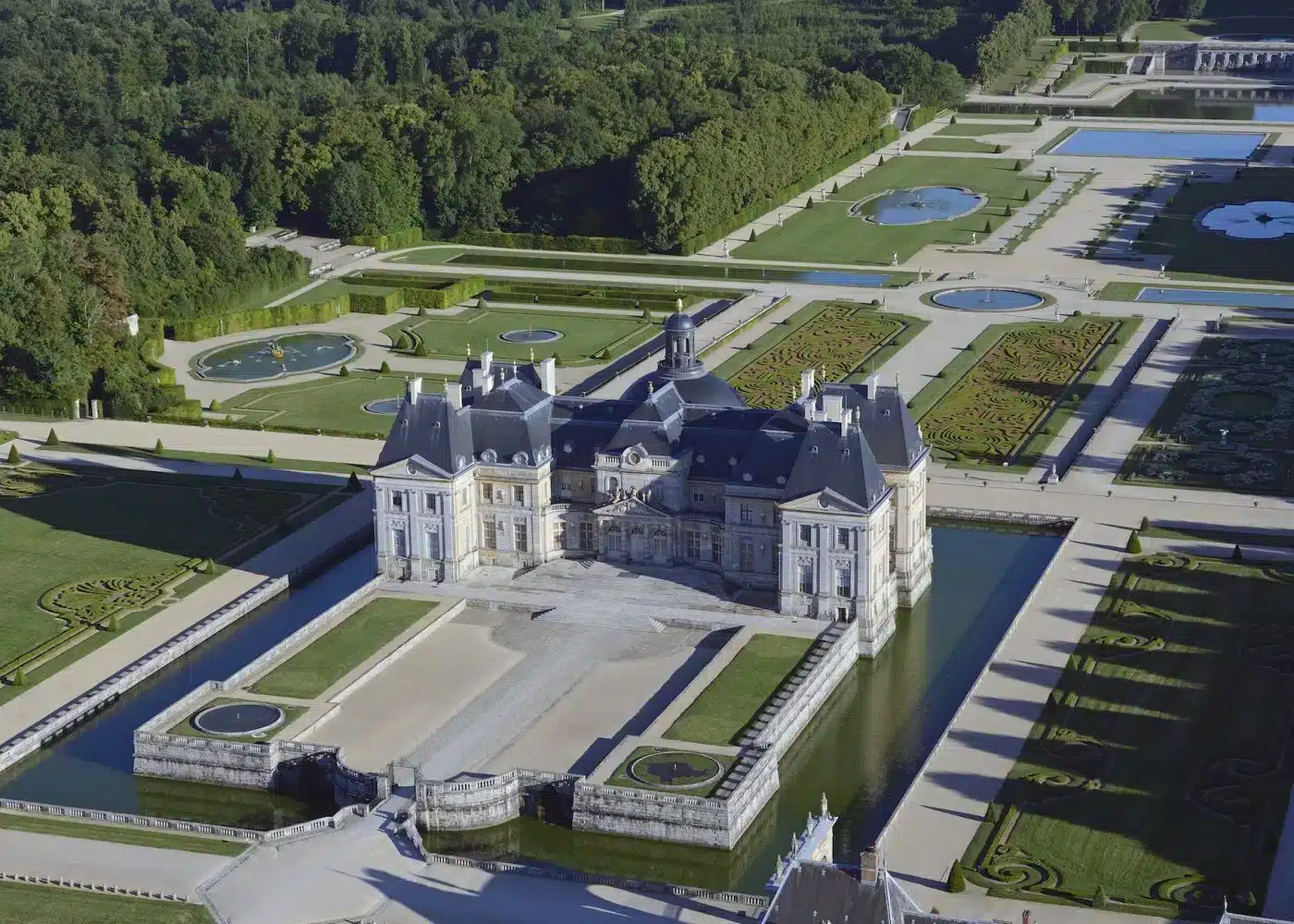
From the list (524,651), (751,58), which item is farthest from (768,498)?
(751,58)

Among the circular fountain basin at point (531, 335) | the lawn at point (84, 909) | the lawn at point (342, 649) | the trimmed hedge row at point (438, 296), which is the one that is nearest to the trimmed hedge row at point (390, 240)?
the trimmed hedge row at point (438, 296)

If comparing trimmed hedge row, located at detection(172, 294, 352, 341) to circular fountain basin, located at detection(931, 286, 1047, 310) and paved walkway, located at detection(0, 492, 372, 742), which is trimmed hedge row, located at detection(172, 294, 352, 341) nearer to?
paved walkway, located at detection(0, 492, 372, 742)

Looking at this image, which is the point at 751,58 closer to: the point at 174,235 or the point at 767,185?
the point at 767,185

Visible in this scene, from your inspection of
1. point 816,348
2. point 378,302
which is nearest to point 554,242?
point 378,302

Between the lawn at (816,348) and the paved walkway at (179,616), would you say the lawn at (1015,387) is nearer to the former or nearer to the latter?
the lawn at (816,348)

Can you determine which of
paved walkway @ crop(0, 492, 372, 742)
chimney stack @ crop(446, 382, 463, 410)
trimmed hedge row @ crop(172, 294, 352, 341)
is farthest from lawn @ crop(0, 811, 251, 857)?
trimmed hedge row @ crop(172, 294, 352, 341)
